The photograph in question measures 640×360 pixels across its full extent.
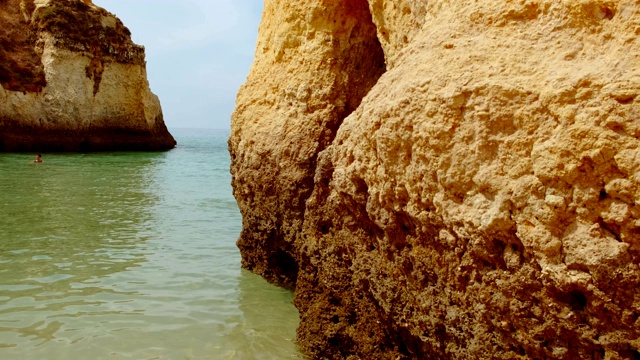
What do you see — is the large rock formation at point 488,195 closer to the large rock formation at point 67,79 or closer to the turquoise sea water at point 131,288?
the turquoise sea water at point 131,288

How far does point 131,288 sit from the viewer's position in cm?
593

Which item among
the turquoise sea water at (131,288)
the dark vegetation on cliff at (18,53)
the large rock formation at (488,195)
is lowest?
the turquoise sea water at (131,288)

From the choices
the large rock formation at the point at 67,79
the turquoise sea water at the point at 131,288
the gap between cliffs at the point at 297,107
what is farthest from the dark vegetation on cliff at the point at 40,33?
the gap between cliffs at the point at 297,107

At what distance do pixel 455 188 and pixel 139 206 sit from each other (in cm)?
978

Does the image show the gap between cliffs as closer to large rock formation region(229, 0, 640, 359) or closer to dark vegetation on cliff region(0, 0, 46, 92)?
large rock formation region(229, 0, 640, 359)

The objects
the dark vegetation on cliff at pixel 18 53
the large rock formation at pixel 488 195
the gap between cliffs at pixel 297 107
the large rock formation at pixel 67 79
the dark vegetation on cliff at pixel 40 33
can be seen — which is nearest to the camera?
the large rock formation at pixel 488 195

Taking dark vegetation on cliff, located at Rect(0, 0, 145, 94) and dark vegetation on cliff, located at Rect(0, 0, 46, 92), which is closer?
dark vegetation on cliff, located at Rect(0, 0, 46, 92)

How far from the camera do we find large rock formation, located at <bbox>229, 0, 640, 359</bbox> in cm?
228

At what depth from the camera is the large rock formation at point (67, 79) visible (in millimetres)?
27438

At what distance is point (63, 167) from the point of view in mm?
19984

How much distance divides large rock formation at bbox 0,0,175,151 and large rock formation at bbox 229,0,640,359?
2721cm

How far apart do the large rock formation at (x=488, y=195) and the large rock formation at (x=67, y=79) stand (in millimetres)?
27210

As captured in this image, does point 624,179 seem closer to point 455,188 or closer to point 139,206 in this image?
point 455,188

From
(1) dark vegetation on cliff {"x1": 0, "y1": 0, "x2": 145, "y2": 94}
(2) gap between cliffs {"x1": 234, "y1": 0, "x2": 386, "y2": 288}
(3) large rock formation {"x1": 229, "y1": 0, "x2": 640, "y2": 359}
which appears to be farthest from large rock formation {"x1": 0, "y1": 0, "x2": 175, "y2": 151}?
(3) large rock formation {"x1": 229, "y1": 0, "x2": 640, "y2": 359}
